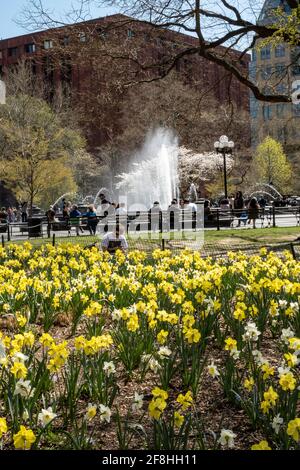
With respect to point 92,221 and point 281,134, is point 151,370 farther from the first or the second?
point 281,134

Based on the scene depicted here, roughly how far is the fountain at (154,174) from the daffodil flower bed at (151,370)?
97.7 feet

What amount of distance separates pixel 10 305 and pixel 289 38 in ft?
35.6

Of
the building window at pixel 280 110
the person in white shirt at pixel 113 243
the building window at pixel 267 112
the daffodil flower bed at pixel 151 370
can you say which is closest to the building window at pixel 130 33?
the person in white shirt at pixel 113 243

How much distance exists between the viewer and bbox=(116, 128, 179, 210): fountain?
1586 inches

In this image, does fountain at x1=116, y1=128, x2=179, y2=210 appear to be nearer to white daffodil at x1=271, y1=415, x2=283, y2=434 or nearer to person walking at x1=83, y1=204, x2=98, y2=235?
person walking at x1=83, y1=204, x2=98, y2=235

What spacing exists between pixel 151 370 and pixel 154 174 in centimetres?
4009

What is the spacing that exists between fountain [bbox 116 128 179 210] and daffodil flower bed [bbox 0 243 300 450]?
29.8m

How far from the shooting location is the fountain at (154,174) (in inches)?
1586

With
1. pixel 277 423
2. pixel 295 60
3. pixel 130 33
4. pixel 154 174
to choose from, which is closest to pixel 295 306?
pixel 277 423

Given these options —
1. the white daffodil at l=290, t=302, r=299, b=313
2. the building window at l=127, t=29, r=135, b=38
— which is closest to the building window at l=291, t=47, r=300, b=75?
the building window at l=127, t=29, r=135, b=38

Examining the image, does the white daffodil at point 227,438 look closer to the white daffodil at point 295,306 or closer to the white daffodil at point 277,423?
the white daffodil at point 277,423

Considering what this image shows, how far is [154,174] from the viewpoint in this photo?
4450 centimetres
